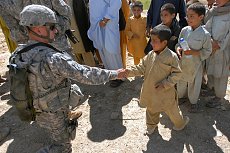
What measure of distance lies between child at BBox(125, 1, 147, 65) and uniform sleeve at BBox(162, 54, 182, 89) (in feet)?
6.35

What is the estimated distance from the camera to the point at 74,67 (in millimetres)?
2818

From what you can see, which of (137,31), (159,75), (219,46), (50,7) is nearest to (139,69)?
(159,75)

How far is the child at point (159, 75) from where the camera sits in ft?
10.9

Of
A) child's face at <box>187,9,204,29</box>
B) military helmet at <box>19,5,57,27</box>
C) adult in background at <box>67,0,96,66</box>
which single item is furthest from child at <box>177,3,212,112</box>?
adult in background at <box>67,0,96,66</box>

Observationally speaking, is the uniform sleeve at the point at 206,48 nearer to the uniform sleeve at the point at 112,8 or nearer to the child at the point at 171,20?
A: the child at the point at 171,20

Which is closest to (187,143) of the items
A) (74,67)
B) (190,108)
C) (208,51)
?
(190,108)

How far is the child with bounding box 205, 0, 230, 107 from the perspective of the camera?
3.94 meters

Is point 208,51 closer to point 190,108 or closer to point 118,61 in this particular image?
point 190,108

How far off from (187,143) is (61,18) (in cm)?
247

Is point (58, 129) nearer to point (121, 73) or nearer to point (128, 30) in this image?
point (121, 73)

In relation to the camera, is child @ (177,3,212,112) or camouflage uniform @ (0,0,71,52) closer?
child @ (177,3,212,112)

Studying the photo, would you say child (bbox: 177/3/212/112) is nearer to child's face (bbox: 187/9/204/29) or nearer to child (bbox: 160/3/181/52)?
child's face (bbox: 187/9/204/29)

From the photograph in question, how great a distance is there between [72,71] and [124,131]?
169 centimetres

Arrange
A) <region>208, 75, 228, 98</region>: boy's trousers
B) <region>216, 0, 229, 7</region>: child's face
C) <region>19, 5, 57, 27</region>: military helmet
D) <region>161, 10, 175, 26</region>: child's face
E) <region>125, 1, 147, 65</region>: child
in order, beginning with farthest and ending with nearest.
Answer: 1. <region>125, 1, 147, 65</region>: child
2. <region>208, 75, 228, 98</region>: boy's trousers
3. <region>161, 10, 175, 26</region>: child's face
4. <region>216, 0, 229, 7</region>: child's face
5. <region>19, 5, 57, 27</region>: military helmet
